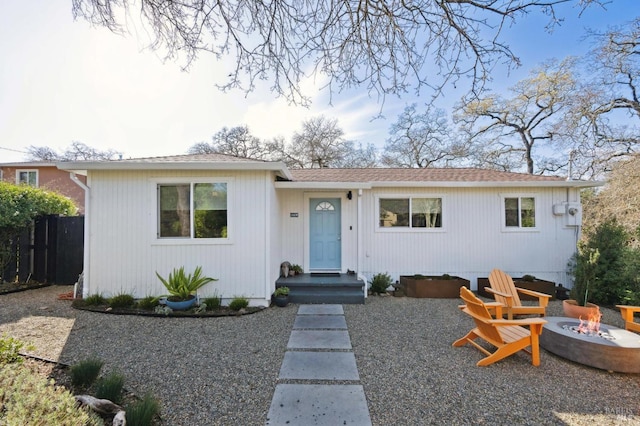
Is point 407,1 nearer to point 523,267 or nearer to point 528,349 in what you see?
point 528,349

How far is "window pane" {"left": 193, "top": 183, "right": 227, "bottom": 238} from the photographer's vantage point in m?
5.93

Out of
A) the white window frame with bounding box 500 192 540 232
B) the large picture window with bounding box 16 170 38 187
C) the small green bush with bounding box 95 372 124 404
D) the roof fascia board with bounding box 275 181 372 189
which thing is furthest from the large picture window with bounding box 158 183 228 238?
the large picture window with bounding box 16 170 38 187

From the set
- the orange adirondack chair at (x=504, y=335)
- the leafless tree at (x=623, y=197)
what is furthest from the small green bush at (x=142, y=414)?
the leafless tree at (x=623, y=197)

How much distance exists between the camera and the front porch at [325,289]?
624 cm

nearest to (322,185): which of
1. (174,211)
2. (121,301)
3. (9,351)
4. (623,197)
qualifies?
(174,211)

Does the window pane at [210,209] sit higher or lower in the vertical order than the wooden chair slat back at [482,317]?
higher

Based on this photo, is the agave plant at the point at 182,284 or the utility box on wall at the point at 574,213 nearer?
the agave plant at the point at 182,284

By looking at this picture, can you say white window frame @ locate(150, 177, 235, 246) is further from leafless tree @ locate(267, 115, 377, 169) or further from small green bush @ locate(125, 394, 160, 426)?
leafless tree @ locate(267, 115, 377, 169)

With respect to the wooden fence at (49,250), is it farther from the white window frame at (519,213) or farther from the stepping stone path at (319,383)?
the white window frame at (519,213)

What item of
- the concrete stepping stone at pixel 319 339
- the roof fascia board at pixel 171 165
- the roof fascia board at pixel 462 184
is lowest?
the concrete stepping stone at pixel 319 339

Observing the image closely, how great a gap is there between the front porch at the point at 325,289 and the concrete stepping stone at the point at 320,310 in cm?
24

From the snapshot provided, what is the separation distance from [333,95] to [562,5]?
250 centimetres

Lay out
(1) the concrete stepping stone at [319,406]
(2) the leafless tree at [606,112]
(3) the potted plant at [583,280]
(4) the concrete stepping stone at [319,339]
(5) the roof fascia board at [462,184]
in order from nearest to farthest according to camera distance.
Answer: (1) the concrete stepping stone at [319,406]
(4) the concrete stepping stone at [319,339]
(3) the potted plant at [583,280]
(5) the roof fascia board at [462,184]
(2) the leafless tree at [606,112]

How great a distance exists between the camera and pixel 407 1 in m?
3.26
